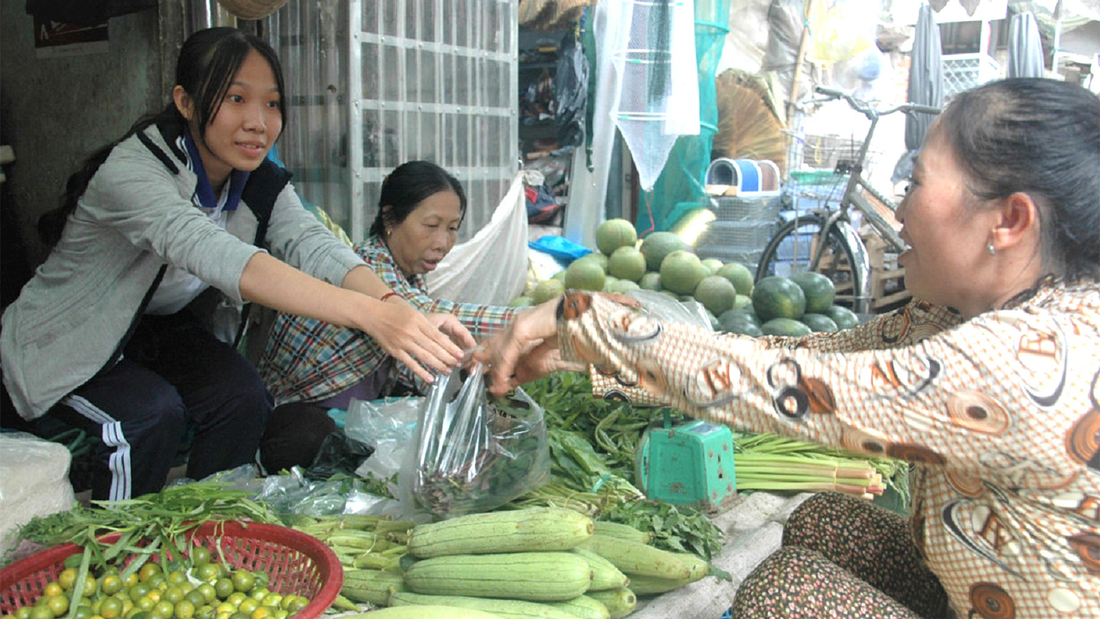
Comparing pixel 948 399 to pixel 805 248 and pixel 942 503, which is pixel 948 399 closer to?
pixel 942 503

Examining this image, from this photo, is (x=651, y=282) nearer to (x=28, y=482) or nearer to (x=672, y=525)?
(x=672, y=525)

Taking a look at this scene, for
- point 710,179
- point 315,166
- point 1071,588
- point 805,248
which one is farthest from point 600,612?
point 710,179

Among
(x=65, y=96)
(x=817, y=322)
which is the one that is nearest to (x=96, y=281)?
(x=65, y=96)

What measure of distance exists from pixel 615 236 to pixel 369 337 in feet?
9.10

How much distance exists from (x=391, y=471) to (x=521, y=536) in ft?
2.76

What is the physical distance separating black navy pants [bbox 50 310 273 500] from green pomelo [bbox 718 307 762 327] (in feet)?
8.93

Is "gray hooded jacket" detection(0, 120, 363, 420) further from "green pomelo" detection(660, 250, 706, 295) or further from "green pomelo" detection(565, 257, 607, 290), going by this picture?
"green pomelo" detection(660, 250, 706, 295)

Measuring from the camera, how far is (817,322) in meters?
4.87

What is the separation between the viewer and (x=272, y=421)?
2.93m

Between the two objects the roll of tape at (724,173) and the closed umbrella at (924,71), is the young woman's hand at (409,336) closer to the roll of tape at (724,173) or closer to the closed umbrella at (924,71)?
the roll of tape at (724,173)

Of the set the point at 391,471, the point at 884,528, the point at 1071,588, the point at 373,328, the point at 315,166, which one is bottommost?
the point at 391,471

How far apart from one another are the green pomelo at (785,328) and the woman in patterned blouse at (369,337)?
6.83ft

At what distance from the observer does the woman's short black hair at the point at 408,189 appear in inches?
126

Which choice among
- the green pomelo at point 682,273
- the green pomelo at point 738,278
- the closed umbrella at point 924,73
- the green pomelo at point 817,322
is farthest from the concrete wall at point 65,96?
the closed umbrella at point 924,73
